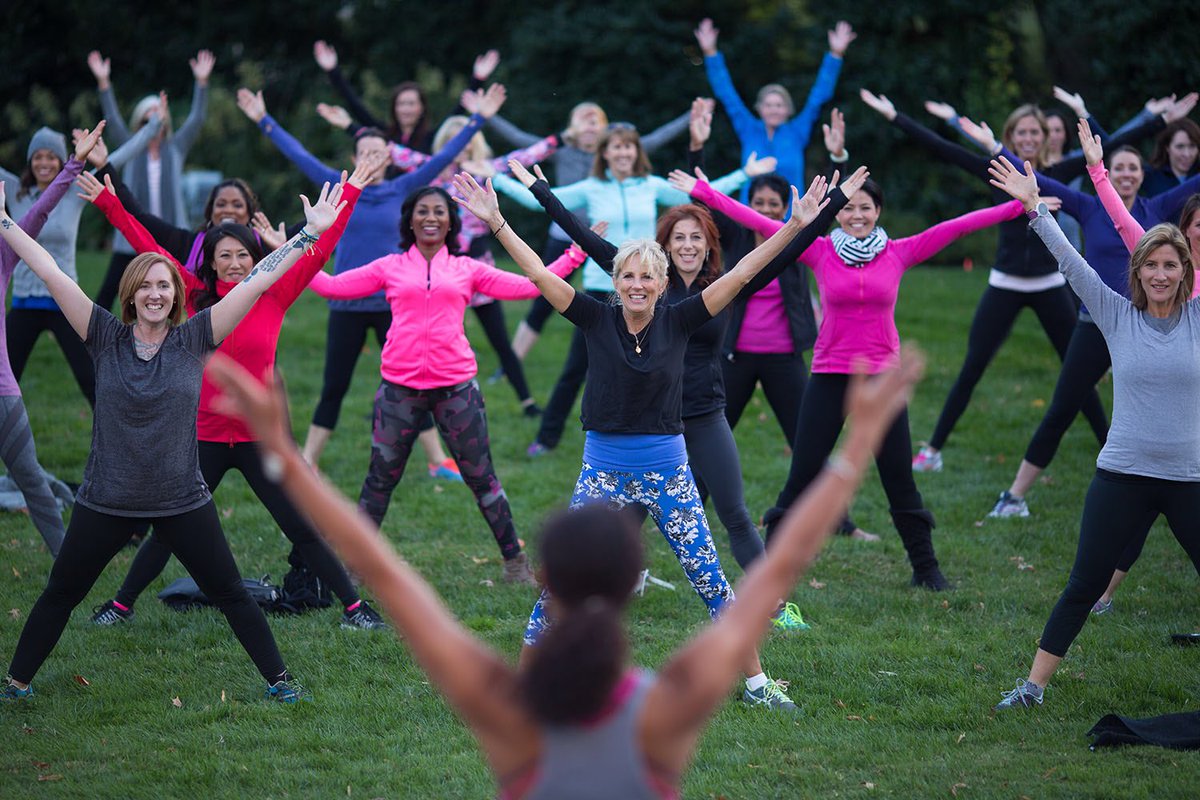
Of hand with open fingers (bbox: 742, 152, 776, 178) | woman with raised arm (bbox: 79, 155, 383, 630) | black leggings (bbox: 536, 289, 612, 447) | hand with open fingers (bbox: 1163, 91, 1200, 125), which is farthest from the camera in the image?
black leggings (bbox: 536, 289, 612, 447)

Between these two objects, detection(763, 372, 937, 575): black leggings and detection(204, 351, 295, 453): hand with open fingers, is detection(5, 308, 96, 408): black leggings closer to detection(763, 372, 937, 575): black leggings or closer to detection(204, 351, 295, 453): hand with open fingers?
detection(763, 372, 937, 575): black leggings

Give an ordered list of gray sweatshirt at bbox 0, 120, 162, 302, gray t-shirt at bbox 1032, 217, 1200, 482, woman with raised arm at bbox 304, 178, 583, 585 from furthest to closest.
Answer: gray sweatshirt at bbox 0, 120, 162, 302
woman with raised arm at bbox 304, 178, 583, 585
gray t-shirt at bbox 1032, 217, 1200, 482

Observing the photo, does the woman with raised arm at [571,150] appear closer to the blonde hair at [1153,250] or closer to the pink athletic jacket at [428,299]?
the pink athletic jacket at [428,299]

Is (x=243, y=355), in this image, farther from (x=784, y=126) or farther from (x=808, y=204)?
(x=784, y=126)

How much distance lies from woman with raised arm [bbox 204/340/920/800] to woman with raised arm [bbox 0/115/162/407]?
260 inches

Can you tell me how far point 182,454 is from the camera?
19.2 ft

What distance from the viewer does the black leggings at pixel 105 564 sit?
19.4 ft

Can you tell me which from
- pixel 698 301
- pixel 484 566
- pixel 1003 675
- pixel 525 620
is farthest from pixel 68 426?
pixel 1003 675

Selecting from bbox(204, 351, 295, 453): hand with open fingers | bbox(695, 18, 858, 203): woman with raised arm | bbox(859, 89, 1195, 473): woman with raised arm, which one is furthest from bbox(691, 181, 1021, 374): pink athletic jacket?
bbox(204, 351, 295, 453): hand with open fingers

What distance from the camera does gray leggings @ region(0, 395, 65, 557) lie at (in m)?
7.11

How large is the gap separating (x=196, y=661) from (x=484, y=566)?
2.19m

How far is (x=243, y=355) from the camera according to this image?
22.6 feet

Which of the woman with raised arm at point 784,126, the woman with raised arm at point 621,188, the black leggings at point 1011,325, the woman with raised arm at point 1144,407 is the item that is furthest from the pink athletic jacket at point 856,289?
the woman with raised arm at point 784,126

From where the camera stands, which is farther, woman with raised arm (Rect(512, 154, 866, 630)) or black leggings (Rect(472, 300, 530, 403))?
black leggings (Rect(472, 300, 530, 403))
